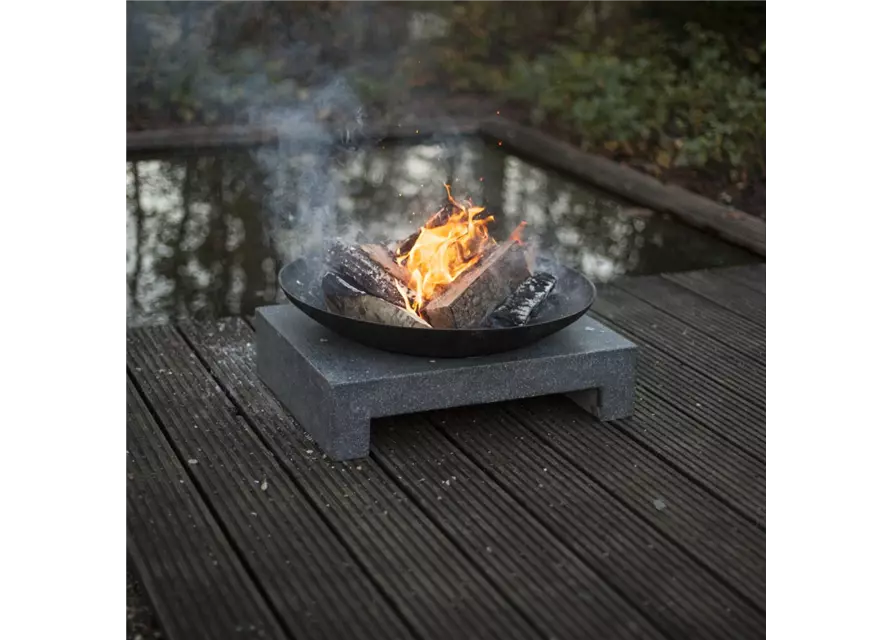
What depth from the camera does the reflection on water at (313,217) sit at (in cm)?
447

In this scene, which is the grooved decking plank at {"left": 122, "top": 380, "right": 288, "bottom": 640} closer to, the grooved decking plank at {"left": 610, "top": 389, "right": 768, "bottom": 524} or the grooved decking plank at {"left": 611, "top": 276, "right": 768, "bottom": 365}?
the grooved decking plank at {"left": 610, "top": 389, "right": 768, "bottom": 524}

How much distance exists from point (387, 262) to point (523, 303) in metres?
0.39

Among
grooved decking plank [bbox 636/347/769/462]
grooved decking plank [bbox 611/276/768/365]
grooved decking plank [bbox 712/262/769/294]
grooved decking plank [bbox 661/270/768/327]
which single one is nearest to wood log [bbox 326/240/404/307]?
grooved decking plank [bbox 636/347/769/462]

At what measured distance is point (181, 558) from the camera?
2.33 m

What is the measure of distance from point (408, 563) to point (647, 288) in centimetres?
211

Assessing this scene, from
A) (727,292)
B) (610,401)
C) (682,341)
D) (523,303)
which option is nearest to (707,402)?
(610,401)

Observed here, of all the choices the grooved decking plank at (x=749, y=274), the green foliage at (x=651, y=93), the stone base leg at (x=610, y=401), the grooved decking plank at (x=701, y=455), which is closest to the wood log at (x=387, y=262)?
the stone base leg at (x=610, y=401)

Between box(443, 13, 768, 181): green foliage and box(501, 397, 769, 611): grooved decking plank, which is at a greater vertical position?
box(443, 13, 768, 181): green foliage

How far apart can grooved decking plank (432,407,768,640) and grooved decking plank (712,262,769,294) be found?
61.6 inches

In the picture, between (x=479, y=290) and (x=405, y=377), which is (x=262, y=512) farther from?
(x=479, y=290)

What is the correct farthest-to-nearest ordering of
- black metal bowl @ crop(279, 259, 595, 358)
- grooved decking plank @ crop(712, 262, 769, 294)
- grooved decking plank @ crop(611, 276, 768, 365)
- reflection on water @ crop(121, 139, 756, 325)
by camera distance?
reflection on water @ crop(121, 139, 756, 325)
grooved decking plank @ crop(712, 262, 769, 294)
grooved decking plank @ crop(611, 276, 768, 365)
black metal bowl @ crop(279, 259, 595, 358)

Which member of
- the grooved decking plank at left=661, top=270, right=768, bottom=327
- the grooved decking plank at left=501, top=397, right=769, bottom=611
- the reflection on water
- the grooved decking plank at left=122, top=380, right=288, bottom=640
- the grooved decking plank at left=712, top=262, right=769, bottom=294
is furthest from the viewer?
the reflection on water

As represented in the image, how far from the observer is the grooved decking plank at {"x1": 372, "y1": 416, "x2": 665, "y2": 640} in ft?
7.09
